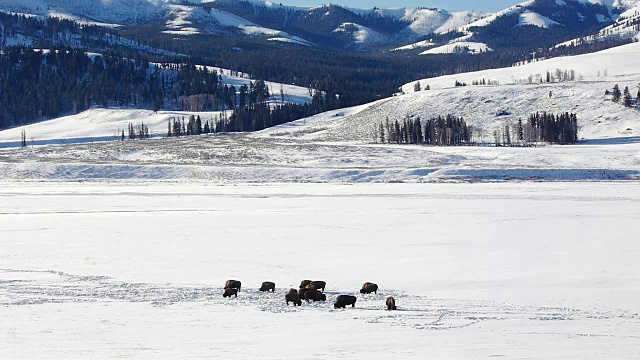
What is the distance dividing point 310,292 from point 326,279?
3.60 meters

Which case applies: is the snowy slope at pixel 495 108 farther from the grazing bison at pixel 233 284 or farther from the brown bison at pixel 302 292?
the grazing bison at pixel 233 284

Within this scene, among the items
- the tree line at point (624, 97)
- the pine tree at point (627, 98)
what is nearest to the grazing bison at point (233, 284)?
the tree line at point (624, 97)

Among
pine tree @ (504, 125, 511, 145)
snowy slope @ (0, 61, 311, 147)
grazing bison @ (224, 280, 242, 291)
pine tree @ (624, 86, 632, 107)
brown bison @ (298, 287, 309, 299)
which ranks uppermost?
snowy slope @ (0, 61, 311, 147)

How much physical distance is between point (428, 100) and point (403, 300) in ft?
434

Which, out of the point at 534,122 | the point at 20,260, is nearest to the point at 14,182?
the point at 20,260

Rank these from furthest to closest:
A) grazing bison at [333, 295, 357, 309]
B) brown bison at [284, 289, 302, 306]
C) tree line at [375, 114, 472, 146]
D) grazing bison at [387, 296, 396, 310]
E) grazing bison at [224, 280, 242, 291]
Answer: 1. tree line at [375, 114, 472, 146]
2. grazing bison at [224, 280, 242, 291]
3. brown bison at [284, 289, 302, 306]
4. grazing bison at [333, 295, 357, 309]
5. grazing bison at [387, 296, 396, 310]

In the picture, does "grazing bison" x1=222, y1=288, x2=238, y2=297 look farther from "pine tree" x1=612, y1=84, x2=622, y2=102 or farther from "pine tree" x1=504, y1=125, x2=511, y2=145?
"pine tree" x1=612, y1=84, x2=622, y2=102

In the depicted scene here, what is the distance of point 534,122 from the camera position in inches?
4818

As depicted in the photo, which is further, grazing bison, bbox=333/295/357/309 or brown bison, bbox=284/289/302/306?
brown bison, bbox=284/289/302/306

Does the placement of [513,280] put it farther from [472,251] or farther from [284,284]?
[284,284]

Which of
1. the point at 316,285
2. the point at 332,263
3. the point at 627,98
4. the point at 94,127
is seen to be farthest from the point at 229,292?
the point at 94,127

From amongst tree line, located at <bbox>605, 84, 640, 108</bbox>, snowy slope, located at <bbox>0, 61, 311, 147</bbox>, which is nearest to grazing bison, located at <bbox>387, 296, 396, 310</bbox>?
tree line, located at <bbox>605, 84, 640, 108</bbox>

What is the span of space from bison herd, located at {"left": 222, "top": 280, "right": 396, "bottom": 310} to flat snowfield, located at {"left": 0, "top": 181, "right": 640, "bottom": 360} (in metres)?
0.31

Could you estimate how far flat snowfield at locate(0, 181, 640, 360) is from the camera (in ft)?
57.1
